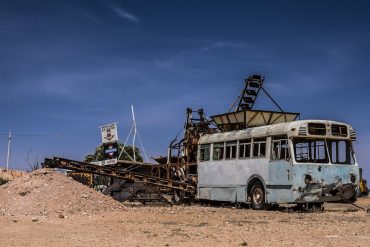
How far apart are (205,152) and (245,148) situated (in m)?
3.15

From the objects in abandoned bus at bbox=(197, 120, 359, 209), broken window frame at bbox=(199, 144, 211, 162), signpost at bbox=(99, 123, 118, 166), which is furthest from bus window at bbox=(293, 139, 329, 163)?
signpost at bbox=(99, 123, 118, 166)

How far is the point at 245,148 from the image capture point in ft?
66.3

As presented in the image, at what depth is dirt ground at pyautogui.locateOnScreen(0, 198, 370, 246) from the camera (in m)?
9.95

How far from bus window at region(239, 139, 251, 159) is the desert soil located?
3.51 m

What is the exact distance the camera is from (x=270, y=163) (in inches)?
730

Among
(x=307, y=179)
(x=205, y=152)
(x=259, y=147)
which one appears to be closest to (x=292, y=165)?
(x=307, y=179)

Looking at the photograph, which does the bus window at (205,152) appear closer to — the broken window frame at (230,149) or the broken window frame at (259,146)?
the broken window frame at (230,149)

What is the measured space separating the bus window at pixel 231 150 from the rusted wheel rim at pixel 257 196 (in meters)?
1.91

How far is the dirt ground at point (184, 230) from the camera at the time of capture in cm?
995

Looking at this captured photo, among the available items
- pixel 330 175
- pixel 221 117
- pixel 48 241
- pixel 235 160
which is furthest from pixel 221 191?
pixel 48 241

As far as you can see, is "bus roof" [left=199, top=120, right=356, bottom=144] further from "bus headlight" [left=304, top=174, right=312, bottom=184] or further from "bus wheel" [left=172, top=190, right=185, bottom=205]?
"bus wheel" [left=172, top=190, right=185, bottom=205]

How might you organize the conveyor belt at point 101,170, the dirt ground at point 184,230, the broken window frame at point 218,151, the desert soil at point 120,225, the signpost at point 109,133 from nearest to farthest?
the dirt ground at point 184,230 → the desert soil at point 120,225 → the broken window frame at point 218,151 → the conveyor belt at point 101,170 → the signpost at point 109,133

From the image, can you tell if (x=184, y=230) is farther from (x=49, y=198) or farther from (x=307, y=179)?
(x=49, y=198)

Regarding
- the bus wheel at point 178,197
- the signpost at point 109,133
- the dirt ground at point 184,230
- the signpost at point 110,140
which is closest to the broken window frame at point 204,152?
the bus wheel at point 178,197
